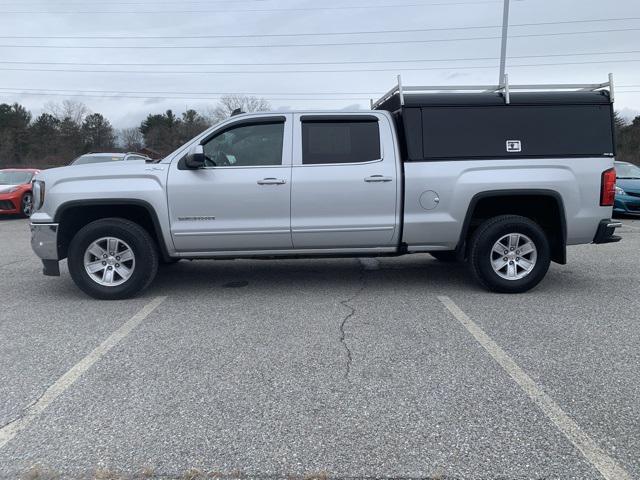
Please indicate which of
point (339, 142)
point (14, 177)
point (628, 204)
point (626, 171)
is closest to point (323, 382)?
point (339, 142)

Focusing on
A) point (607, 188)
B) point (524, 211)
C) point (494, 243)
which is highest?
point (607, 188)

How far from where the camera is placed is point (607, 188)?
19.2ft

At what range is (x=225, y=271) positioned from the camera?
7.42m

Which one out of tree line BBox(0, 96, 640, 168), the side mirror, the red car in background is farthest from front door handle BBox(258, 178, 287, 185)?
tree line BBox(0, 96, 640, 168)

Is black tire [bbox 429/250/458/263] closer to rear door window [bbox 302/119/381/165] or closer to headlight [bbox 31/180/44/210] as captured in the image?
rear door window [bbox 302/119/381/165]

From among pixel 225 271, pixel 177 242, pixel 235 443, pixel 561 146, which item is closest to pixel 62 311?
pixel 177 242

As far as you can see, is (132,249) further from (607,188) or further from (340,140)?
(607,188)

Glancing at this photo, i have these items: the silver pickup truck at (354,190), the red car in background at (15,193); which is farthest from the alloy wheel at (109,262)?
the red car in background at (15,193)

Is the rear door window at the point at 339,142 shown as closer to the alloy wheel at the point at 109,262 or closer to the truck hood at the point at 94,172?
the truck hood at the point at 94,172

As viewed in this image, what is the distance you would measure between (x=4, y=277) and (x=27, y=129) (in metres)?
53.3

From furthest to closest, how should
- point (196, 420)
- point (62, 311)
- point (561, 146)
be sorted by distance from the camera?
1. point (561, 146)
2. point (62, 311)
3. point (196, 420)

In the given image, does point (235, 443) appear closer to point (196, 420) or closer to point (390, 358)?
point (196, 420)

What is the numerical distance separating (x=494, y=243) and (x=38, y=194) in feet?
16.4

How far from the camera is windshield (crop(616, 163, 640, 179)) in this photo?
533 inches
